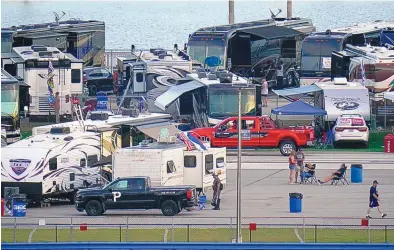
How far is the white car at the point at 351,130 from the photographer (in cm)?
4625

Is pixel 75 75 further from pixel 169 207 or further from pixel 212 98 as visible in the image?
pixel 169 207

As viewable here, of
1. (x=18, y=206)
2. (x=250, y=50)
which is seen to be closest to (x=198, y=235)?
(x=18, y=206)

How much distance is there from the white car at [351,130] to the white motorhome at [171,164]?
953 centimetres

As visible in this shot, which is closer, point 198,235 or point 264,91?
point 198,235

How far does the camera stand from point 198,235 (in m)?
32.2

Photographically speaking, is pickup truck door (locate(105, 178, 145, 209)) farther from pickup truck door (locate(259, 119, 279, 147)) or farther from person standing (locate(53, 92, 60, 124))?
person standing (locate(53, 92, 60, 124))

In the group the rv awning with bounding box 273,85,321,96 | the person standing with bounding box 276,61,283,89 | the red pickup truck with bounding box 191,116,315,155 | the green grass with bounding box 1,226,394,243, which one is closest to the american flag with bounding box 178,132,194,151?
the green grass with bounding box 1,226,394,243

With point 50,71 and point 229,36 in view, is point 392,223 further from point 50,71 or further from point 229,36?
point 229,36

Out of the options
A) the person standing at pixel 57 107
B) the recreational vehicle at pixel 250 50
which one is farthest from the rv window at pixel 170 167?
the recreational vehicle at pixel 250 50

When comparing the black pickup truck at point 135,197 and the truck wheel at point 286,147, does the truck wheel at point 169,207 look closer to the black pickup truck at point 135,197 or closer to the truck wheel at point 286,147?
the black pickup truck at point 135,197

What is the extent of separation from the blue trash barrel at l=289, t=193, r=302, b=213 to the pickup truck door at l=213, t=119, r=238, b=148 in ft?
32.0

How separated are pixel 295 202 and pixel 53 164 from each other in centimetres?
621

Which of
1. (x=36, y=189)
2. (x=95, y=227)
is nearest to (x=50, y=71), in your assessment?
(x=36, y=189)

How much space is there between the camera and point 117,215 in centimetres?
3538
